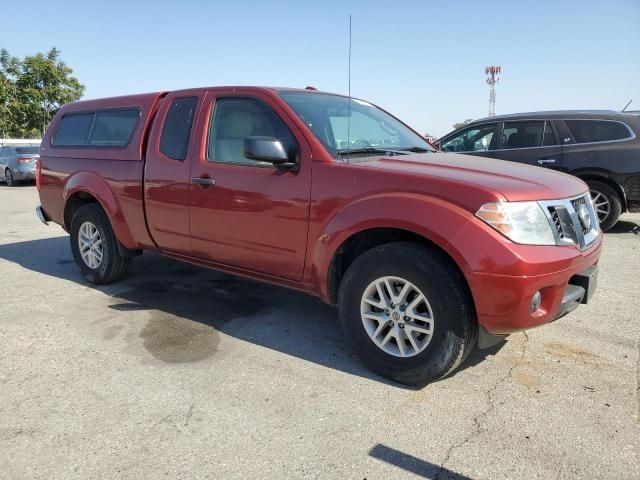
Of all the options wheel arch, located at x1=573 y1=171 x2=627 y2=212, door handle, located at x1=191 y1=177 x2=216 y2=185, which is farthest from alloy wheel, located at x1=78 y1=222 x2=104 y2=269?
wheel arch, located at x1=573 y1=171 x2=627 y2=212

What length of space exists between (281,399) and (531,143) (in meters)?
6.63

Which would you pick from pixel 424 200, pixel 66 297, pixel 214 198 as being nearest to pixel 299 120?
pixel 214 198

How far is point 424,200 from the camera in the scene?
2965 millimetres

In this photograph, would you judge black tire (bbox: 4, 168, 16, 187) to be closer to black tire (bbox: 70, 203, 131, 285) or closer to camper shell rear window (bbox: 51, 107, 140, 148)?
camper shell rear window (bbox: 51, 107, 140, 148)

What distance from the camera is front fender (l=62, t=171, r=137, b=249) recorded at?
4.83 meters

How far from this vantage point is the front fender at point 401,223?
2822 millimetres

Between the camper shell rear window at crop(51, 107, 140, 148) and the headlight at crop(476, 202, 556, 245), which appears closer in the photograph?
the headlight at crop(476, 202, 556, 245)

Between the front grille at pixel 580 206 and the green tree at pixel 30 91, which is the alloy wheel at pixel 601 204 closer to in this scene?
the front grille at pixel 580 206

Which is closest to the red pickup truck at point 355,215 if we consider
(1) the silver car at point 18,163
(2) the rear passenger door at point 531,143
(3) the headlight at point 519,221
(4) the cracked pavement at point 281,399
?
(3) the headlight at point 519,221

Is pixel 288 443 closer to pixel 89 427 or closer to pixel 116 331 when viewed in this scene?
pixel 89 427

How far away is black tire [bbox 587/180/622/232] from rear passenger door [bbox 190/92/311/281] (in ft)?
18.9

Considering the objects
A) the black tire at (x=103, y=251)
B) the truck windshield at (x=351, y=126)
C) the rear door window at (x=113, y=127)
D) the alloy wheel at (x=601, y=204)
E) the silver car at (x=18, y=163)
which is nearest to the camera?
the truck windshield at (x=351, y=126)

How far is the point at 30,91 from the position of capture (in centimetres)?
3809

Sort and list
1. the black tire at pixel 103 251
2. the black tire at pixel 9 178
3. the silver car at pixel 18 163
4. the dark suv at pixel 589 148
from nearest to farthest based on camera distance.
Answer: the black tire at pixel 103 251, the dark suv at pixel 589 148, the silver car at pixel 18 163, the black tire at pixel 9 178
